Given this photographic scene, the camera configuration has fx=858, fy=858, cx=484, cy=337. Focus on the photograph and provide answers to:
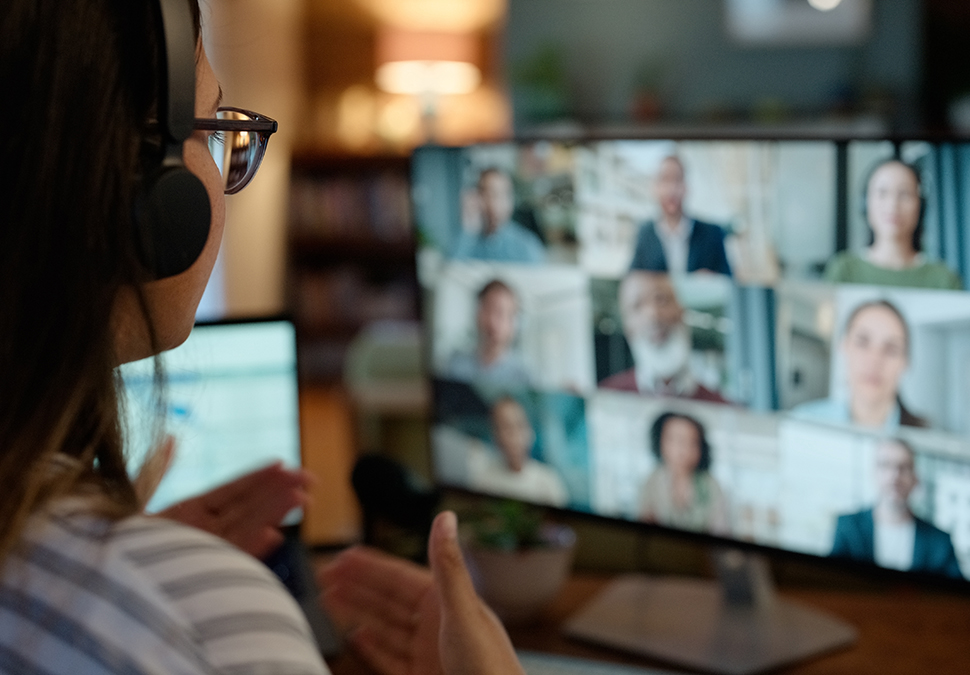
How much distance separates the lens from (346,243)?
486 cm

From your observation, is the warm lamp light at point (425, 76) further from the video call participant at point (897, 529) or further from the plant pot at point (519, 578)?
the video call participant at point (897, 529)

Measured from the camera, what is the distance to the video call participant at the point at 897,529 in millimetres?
776

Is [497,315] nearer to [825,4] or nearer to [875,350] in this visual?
[875,350]

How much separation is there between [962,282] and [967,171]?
0.31 ft

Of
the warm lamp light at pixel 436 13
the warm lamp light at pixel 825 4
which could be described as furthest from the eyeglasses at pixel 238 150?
the warm lamp light at pixel 436 13

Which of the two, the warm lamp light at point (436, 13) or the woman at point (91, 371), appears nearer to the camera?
the woman at point (91, 371)

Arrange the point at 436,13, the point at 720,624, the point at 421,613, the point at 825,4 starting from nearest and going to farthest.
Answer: the point at 421,613, the point at 720,624, the point at 825,4, the point at 436,13

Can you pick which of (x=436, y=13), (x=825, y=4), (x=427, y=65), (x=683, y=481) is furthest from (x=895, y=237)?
(x=436, y=13)

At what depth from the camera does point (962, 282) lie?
734 mm

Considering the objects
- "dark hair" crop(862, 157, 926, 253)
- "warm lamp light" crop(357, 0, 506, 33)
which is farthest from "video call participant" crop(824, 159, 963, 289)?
"warm lamp light" crop(357, 0, 506, 33)

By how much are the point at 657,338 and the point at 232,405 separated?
53 cm

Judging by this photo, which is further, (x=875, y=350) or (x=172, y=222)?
(x=875, y=350)

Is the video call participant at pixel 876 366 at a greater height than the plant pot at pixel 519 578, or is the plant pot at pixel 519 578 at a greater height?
the video call participant at pixel 876 366

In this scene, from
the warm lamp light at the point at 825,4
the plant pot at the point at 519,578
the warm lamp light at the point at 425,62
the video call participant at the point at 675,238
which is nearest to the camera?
the video call participant at the point at 675,238
